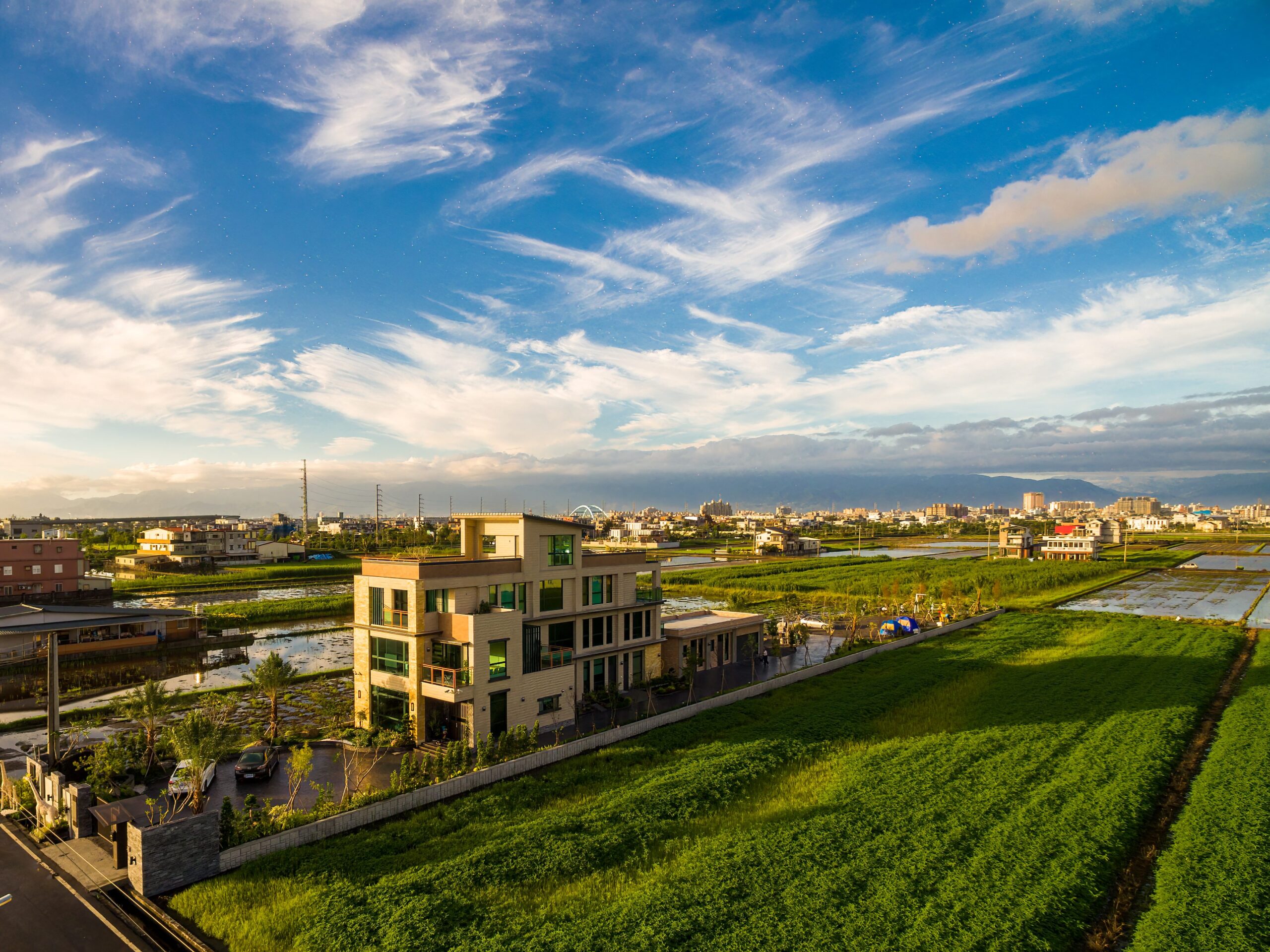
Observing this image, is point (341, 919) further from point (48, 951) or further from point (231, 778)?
point (231, 778)

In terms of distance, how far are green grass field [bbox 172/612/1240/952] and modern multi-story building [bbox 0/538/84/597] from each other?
171 ft

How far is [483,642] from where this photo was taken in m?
22.6

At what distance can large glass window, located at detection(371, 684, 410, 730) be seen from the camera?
23.8 metres

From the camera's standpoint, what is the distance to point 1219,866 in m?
16.3

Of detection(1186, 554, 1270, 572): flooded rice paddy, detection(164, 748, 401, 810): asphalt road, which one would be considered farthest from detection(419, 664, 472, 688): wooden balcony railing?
detection(1186, 554, 1270, 572): flooded rice paddy

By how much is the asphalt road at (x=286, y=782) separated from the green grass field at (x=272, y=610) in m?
33.5

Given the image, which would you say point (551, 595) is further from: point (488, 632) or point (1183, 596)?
point (1183, 596)

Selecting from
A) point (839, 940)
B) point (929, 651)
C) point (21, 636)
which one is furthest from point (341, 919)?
point (21, 636)

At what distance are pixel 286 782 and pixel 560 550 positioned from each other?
39.3ft

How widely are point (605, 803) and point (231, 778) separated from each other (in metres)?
11.7

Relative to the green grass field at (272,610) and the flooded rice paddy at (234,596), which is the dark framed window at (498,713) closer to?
the green grass field at (272,610)

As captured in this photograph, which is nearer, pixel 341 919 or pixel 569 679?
pixel 341 919

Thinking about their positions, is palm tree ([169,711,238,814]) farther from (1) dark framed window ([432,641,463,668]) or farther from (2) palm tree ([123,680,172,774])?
(1) dark framed window ([432,641,463,668])

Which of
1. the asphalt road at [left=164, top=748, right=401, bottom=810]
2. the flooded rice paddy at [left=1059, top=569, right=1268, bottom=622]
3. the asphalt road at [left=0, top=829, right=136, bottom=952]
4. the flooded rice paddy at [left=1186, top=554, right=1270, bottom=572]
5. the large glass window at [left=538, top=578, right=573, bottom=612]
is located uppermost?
the large glass window at [left=538, top=578, right=573, bottom=612]
